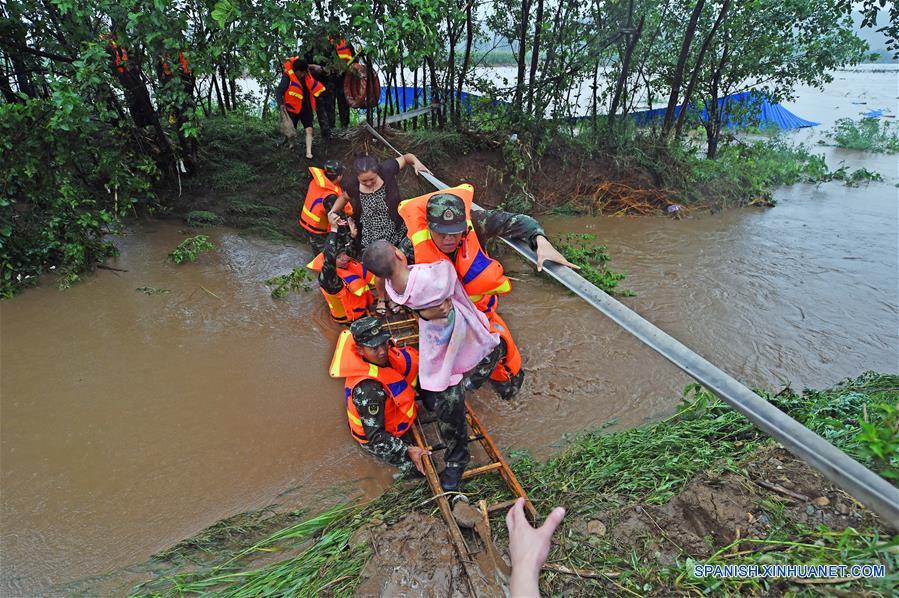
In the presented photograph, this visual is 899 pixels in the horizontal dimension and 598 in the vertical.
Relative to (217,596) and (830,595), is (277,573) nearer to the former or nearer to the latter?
(217,596)

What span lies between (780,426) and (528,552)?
2.34 ft

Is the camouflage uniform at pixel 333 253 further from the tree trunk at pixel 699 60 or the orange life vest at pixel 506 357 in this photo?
the tree trunk at pixel 699 60

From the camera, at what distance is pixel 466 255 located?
2750 mm

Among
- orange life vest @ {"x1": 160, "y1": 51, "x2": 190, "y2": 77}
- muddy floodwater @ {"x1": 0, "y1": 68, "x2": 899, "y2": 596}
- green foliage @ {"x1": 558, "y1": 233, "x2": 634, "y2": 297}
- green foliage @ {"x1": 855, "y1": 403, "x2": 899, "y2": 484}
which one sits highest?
orange life vest @ {"x1": 160, "y1": 51, "x2": 190, "y2": 77}

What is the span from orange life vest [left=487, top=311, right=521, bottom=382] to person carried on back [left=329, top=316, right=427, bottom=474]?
0.51 metres

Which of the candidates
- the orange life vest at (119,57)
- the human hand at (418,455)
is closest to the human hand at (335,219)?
the human hand at (418,455)

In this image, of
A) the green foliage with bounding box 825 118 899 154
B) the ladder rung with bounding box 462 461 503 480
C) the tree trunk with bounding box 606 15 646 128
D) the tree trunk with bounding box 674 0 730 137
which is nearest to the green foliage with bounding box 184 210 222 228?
the ladder rung with bounding box 462 461 503 480

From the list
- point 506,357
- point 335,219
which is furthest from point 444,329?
point 335,219

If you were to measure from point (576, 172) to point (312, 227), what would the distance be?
4.74 meters

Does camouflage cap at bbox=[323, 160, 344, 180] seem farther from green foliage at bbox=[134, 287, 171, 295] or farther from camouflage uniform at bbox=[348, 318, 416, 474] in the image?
green foliage at bbox=[134, 287, 171, 295]

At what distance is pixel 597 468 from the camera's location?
9.13ft

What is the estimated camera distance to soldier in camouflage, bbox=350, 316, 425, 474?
2.76 meters

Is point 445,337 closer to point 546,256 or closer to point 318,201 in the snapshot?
point 546,256

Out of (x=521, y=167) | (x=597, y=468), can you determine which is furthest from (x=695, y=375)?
(x=521, y=167)
